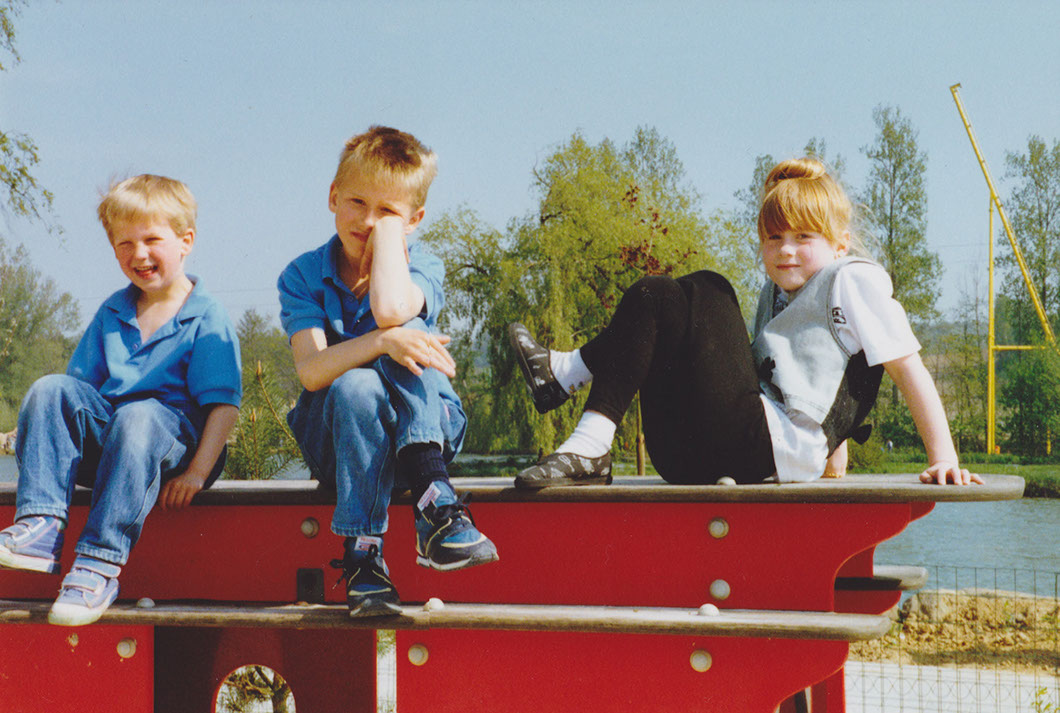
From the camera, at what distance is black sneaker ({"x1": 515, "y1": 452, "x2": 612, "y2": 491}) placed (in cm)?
226

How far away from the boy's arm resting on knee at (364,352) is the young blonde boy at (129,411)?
0.37 metres

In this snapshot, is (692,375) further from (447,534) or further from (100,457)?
(100,457)

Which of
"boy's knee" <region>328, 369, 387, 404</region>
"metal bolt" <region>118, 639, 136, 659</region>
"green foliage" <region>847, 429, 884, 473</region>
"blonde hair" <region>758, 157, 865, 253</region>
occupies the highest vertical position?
"blonde hair" <region>758, 157, 865, 253</region>

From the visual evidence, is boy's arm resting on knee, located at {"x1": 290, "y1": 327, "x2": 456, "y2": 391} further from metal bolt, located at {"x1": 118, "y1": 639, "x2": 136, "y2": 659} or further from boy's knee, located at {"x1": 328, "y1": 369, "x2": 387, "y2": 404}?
metal bolt, located at {"x1": 118, "y1": 639, "x2": 136, "y2": 659}

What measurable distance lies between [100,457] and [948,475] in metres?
2.12

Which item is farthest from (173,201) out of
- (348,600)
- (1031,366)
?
(1031,366)

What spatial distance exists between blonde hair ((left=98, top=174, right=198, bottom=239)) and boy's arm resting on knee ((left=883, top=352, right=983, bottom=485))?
200 centimetres

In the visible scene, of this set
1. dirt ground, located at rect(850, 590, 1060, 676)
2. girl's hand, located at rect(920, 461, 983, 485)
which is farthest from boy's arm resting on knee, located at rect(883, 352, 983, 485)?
dirt ground, located at rect(850, 590, 1060, 676)

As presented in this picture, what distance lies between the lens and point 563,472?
2.31 meters

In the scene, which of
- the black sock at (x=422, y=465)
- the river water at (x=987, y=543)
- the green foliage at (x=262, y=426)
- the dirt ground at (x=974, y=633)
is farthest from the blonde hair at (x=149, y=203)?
the river water at (x=987, y=543)

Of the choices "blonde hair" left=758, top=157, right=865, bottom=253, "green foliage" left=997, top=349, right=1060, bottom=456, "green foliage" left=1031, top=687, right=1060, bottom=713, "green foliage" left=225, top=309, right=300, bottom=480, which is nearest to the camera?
"blonde hair" left=758, top=157, right=865, bottom=253

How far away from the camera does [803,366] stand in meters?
2.50

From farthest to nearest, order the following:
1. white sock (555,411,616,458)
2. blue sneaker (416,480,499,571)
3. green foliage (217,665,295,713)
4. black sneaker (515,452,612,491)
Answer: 1. green foliage (217,665,295,713)
2. white sock (555,411,616,458)
3. black sneaker (515,452,612,491)
4. blue sneaker (416,480,499,571)

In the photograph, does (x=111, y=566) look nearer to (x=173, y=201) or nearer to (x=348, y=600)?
(x=348, y=600)
